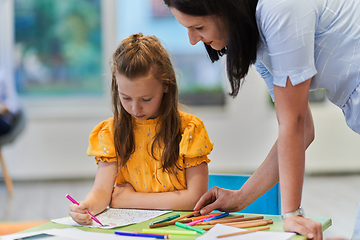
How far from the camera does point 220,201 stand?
0.99 m

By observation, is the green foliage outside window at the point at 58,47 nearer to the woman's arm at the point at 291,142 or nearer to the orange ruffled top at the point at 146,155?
the orange ruffled top at the point at 146,155

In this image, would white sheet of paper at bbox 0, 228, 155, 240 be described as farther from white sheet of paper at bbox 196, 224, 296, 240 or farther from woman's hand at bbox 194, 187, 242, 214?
woman's hand at bbox 194, 187, 242, 214

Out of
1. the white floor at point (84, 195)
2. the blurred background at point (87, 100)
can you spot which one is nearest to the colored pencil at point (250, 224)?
the white floor at point (84, 195)

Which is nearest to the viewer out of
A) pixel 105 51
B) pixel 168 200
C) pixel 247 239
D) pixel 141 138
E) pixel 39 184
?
pixel 247 239

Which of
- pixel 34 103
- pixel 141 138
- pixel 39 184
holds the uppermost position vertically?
pixel 141 138

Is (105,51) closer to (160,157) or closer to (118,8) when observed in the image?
(118,8)

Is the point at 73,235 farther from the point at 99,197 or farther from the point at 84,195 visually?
the point at 84,195

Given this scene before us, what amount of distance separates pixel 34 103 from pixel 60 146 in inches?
21.0

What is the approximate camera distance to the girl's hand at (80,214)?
863mm

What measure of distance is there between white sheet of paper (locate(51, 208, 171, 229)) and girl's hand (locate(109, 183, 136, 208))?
2.1 inches

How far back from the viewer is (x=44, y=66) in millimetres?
4031

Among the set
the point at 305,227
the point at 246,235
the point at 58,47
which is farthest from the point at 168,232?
the point at 58,47

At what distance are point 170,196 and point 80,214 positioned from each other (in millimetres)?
275

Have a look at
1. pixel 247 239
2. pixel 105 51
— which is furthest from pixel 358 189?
pixel 247 239
